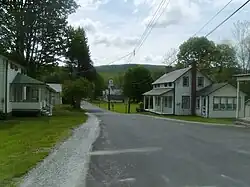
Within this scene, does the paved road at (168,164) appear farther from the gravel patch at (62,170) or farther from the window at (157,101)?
the window at (157,101)

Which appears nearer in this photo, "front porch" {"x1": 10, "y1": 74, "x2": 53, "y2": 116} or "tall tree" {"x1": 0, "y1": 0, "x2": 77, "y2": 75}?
"front porch" {"x1": 10, "y1": 74, "x2": 53, "y2": 116}

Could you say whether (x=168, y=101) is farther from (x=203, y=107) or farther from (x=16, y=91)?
(x=16, y=91)

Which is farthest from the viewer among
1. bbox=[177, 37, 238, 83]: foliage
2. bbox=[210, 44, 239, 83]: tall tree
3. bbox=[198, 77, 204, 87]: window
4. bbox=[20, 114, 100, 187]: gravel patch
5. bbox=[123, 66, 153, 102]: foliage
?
bbox=[123, 66, 153, 102]: foliage

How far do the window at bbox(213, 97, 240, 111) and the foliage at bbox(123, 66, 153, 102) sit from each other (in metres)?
42.4

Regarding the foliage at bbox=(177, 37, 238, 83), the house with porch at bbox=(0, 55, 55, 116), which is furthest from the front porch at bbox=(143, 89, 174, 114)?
the foliage at bbox=(177, 37, 238, 83)

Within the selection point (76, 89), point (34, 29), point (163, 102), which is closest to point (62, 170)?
point (34, 29)

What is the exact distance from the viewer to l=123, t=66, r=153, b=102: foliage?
91.8 m

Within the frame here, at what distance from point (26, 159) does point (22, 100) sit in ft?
89.7

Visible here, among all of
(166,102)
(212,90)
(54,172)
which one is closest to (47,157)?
(54,172)

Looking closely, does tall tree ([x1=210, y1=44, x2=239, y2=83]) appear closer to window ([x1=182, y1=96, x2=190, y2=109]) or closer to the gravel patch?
window ([x1=182, y1=96, x2=190, y2=109])

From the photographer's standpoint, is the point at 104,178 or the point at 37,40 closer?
the point at 104,178

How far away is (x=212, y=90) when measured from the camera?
48.6 metres

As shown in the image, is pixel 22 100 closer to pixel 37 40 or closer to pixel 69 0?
pixel 37 40

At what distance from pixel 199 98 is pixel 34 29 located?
2203 cm
